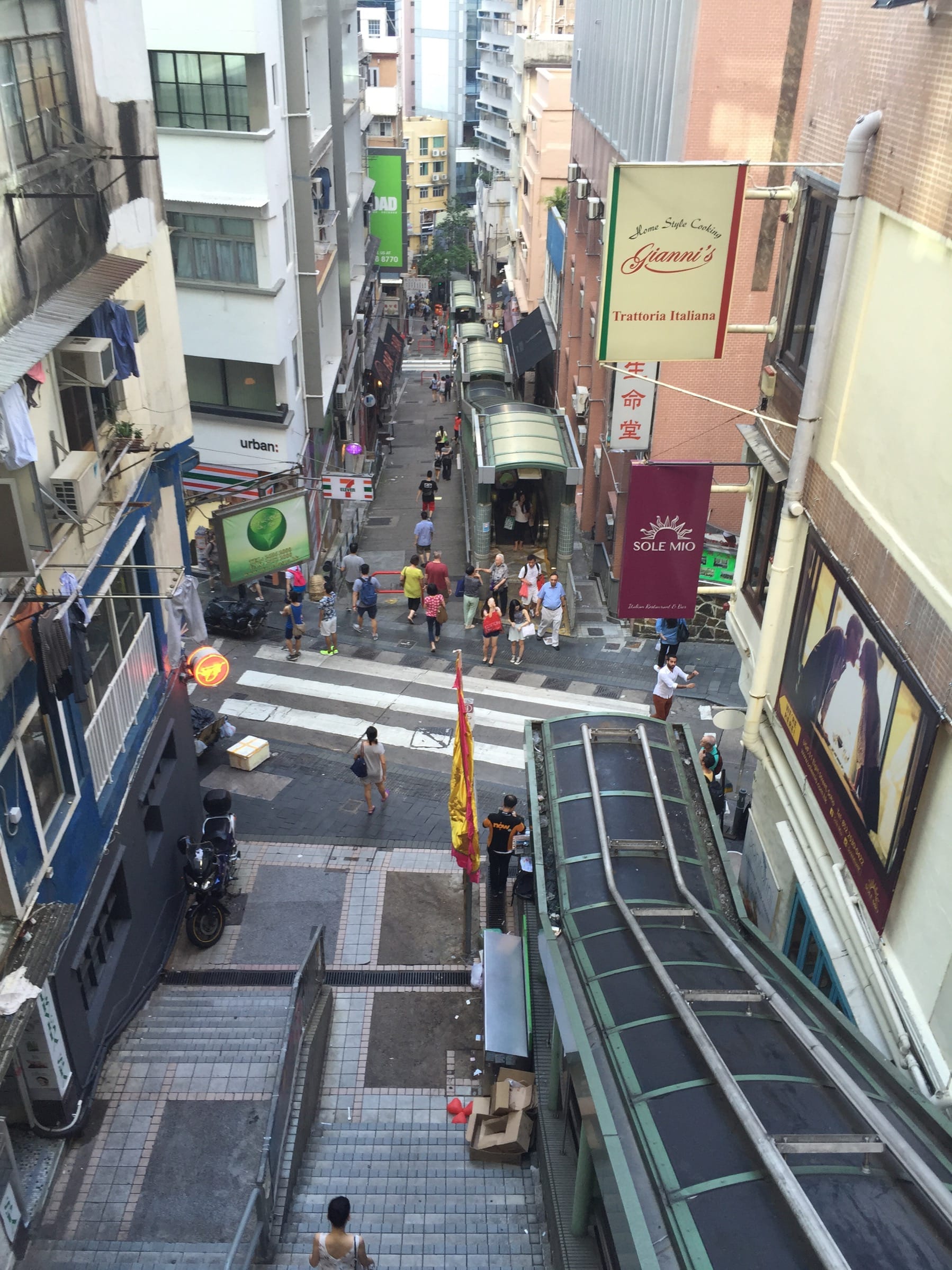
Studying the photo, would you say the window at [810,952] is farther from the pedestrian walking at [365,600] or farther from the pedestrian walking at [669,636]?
the pedestrian walking at [365,600]

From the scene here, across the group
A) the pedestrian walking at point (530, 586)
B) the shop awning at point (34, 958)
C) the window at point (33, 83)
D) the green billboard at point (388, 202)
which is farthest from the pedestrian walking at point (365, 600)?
the green billboard at point (388, 202)

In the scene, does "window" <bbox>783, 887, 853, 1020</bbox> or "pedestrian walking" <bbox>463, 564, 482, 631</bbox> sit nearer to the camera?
"window" <bbox>783, 887, 853, 1020</bbox>

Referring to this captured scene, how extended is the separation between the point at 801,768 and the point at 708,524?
11298mm

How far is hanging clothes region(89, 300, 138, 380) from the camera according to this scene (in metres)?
10.3

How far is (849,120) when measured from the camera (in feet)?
28.7

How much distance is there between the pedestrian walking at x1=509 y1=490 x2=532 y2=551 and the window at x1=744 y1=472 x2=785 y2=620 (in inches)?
535

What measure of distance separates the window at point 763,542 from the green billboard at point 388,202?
36030mm

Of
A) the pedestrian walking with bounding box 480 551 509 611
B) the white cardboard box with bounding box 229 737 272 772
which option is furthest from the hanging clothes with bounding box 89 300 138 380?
the pedestrian walking with bounding box 480 551 509 611

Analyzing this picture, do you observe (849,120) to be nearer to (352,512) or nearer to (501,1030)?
(501,1030)

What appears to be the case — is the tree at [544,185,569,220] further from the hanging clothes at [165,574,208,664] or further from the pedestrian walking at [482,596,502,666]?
the hanging clothes at [165,574,208,664]

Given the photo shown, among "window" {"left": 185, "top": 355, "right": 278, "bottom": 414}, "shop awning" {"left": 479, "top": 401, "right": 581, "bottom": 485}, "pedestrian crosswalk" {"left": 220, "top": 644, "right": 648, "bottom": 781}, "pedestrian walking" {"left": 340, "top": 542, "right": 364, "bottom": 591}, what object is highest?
"window" {"left": 185, "top": 355, "right": 278, "bottom": 414}

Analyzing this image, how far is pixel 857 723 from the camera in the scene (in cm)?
834

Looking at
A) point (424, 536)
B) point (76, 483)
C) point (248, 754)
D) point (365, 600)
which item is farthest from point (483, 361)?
point (76, 483)

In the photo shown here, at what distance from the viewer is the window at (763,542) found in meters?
11.1
